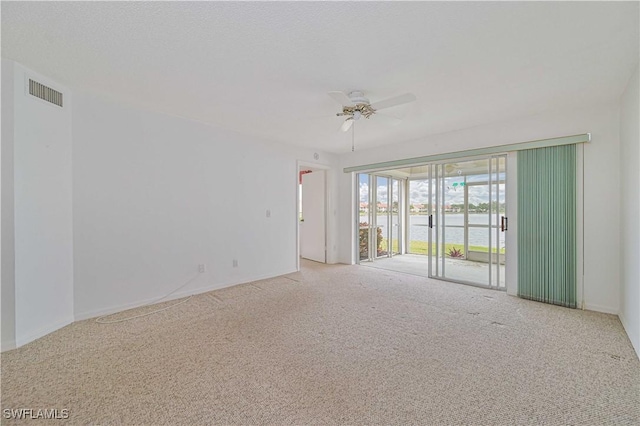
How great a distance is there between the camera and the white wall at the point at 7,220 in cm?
229

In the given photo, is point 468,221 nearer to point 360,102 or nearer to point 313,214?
point 360,102

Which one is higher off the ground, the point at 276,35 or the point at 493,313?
the point at 276,35

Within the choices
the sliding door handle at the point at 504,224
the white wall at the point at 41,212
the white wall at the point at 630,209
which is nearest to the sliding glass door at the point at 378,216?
the sliding door handle at the point at 504,224

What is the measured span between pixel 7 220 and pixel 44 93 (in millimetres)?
1225

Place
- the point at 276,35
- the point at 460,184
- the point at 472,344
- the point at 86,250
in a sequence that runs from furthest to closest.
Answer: the point at 460,184, the point at 86,250, the point at 472,344, the point at 276,35

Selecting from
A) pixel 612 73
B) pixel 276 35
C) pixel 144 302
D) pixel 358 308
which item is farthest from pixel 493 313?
pixel 144 302

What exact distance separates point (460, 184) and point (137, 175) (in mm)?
4685

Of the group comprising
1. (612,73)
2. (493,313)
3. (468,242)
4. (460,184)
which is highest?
(612,73)

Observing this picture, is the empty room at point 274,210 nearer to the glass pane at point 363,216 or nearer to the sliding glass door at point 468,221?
the sliding glass door at point 468,221

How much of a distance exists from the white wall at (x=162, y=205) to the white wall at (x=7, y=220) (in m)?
0.56

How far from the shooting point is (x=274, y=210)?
4930mm

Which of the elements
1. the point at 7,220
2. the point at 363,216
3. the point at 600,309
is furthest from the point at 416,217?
the point at 7,220

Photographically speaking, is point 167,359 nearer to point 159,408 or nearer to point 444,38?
point 159,408

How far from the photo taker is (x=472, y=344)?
7.96ft
